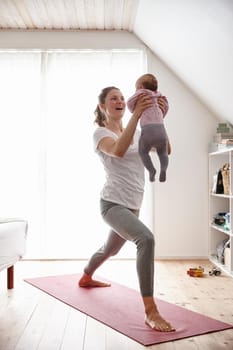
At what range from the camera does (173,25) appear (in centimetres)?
366

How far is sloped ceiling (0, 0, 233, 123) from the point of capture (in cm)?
313

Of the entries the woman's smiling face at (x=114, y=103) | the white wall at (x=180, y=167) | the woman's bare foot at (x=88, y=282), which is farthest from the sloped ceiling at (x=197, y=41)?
the woman's bare foot at (x=88, y=282)

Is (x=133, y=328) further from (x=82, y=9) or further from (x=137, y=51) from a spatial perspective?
(x=137, y=51)

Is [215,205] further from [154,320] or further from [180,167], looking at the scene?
[154,320]

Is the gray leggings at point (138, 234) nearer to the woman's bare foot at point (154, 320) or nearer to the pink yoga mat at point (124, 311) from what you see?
the woman's bare foot at point (154, 320)

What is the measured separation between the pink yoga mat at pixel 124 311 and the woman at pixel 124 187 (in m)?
0.10

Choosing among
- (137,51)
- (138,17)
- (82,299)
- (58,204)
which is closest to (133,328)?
(82,299)

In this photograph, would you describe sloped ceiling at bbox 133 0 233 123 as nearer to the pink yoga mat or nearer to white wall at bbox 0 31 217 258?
white wall at bbox 0 31 217 258

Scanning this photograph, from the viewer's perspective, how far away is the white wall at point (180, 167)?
470cm

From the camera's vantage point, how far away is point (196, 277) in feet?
12.4

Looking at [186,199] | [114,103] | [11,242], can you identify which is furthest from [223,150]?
[11,242]

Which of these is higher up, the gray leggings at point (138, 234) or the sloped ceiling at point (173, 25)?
the sloped ceiling at point (173, 25)

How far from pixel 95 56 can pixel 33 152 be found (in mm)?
1154

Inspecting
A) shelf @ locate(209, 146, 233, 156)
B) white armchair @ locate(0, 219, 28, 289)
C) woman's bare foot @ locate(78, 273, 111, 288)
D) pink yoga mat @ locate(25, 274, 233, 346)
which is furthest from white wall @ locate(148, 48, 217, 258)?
white armchair @ locate(0, 219, 28, 289)
